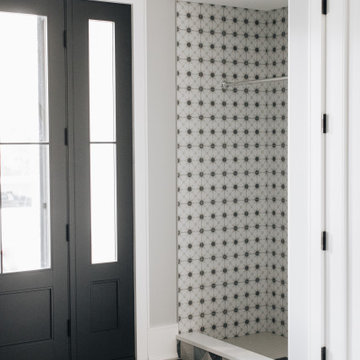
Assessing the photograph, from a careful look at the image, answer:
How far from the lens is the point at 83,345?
4.09 meters

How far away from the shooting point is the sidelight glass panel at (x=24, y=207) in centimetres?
383

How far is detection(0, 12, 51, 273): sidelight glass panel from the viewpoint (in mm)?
3812

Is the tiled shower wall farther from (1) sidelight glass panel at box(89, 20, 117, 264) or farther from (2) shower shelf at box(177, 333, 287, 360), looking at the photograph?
(1) sidelight glass panel at box(89, 20, 117, 264)

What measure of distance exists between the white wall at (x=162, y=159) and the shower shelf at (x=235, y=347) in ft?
0.73

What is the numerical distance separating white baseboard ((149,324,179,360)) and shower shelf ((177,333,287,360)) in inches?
2.3

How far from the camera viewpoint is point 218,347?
4113 millimetres
